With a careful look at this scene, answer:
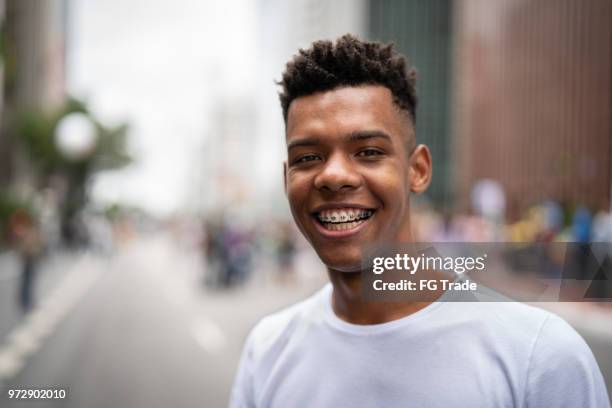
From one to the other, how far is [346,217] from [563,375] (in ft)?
1.96

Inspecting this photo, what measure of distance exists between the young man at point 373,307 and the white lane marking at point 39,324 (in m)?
5.45

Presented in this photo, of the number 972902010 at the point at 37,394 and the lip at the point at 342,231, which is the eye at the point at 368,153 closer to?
the lip at the point at 342,231

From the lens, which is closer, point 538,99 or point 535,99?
point 538,99

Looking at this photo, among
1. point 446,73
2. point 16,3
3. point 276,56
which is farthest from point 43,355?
point 276,56

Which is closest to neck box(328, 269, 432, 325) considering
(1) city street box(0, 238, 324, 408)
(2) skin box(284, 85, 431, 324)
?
(2) skin box(284, 85, 431, 324)

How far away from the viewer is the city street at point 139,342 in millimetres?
5879

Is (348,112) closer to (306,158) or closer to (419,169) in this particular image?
(306,158)

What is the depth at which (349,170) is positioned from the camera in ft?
4.93

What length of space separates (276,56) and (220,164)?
199ft

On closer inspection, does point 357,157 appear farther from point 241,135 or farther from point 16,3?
point 241,135

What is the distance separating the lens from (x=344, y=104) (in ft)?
4.97

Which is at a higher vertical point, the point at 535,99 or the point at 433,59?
the point at 433,59

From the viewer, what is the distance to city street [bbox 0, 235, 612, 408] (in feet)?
19.3

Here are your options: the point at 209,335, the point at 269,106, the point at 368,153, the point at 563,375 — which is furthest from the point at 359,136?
the point at 269,106
